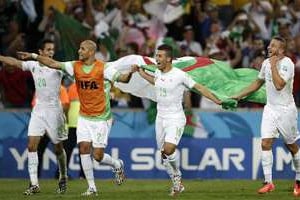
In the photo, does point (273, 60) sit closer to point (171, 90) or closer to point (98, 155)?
point (171, 90)

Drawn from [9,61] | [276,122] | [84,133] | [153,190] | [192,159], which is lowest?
[153,190]

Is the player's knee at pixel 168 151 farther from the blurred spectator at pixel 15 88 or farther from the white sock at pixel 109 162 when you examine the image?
the blurred spectator at pixel 15 88

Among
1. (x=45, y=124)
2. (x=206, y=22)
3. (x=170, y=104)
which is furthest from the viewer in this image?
(x=206, y=22)

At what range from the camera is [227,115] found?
2564 centimetres

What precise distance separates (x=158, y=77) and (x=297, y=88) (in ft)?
24.9

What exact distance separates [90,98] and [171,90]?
4.68 ft

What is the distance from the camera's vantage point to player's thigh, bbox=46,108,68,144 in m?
20.6

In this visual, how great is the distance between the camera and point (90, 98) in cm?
1923

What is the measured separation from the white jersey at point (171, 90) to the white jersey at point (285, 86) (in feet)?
4.41

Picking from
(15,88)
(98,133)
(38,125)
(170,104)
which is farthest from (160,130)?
(15,88)

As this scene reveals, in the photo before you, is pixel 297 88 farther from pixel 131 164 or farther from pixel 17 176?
pixel 17 176

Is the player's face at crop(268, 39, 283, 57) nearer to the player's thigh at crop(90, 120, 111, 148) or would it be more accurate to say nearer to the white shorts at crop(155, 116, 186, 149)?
the white shorts at crop(155, 116, 186, 149)

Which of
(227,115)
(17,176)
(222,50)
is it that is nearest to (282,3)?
(222,50)

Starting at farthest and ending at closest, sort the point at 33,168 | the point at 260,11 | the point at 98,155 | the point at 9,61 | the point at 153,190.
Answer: the point at 260,11 < the point at 153,190 < the point at 33,168 < the point at 9,61 < the point at 98,155
